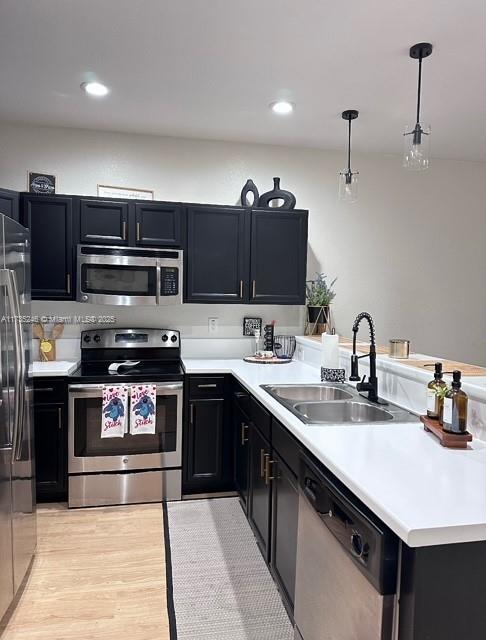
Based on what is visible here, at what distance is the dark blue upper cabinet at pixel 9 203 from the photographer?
9.96 feet

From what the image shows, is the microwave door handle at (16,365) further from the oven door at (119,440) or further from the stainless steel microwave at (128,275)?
the stainless steel microwave at (128,275)

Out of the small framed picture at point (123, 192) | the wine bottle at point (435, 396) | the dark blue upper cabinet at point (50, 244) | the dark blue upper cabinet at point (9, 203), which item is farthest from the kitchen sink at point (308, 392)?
the dark blue upper cabinet at point (9, 203)

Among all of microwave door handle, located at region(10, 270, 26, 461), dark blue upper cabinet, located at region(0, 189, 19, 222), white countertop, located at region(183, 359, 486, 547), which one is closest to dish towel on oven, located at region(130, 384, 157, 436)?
microwave door handle, located at region(10, 270, 26, 461)

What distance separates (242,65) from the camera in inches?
97.0

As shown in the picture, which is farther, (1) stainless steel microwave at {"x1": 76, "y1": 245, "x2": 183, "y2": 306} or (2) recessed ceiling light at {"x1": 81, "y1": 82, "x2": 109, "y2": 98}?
(1) stainless steel microwave at {"x1": 76, "y1": 245, "x2": 183, "y2": 306}

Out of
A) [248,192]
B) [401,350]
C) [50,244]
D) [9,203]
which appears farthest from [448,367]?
[9,203]

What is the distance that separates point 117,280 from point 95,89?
3.90ft

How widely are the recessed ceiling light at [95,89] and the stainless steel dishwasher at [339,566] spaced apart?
239 centimetres

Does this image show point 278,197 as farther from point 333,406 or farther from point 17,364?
point 17,364

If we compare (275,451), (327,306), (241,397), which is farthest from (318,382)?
(327,306)

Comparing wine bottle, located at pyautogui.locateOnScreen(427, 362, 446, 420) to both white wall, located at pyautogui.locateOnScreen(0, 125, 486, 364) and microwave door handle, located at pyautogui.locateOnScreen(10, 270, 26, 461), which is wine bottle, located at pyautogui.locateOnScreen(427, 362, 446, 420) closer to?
microwave door handle, located at pyautogui.locateOnScreen(10, 270, 26, 461)

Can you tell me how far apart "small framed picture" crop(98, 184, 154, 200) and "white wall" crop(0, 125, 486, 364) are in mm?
54

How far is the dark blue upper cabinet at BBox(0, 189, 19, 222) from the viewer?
3037 millimetres

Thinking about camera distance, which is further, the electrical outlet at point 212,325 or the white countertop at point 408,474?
the electrical outlet at point 212,325
